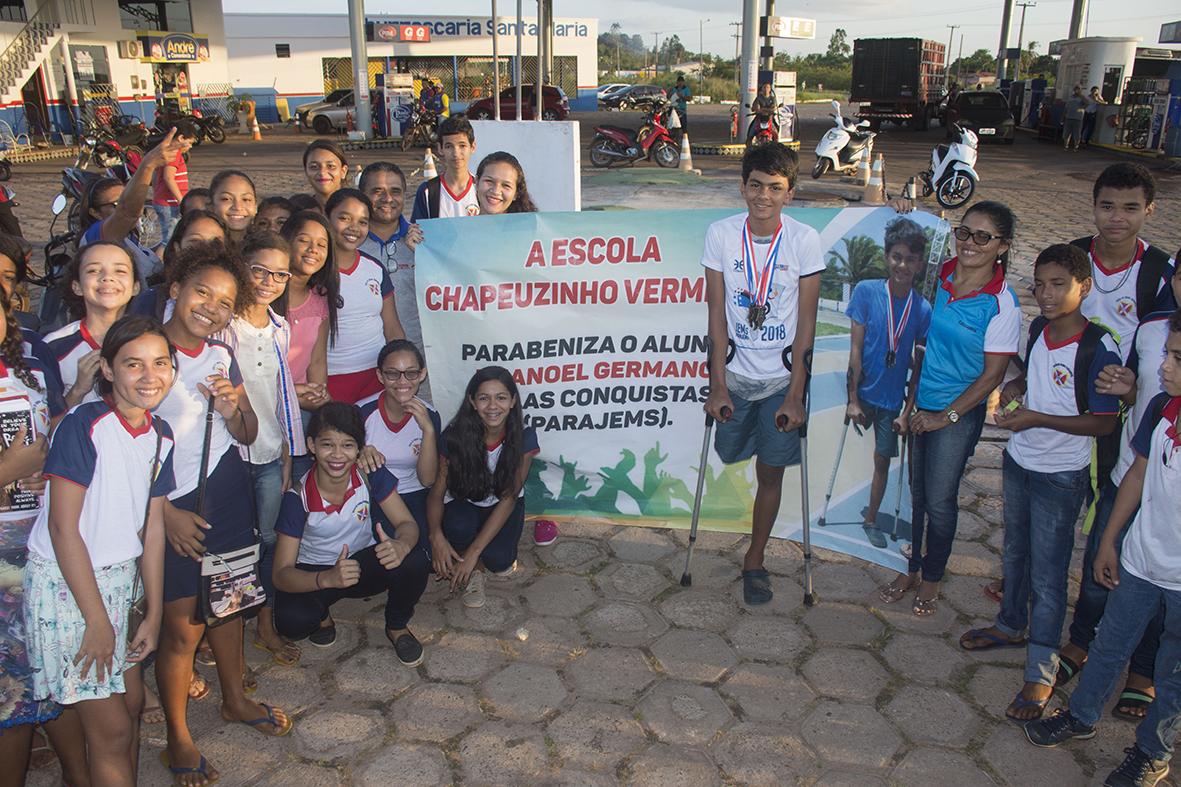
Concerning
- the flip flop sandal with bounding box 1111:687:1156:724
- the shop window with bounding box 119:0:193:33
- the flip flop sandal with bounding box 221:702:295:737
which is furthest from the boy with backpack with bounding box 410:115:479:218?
the shop window with bounding box 119:0:193:33

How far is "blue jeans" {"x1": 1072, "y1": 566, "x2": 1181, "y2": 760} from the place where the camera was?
2705mm

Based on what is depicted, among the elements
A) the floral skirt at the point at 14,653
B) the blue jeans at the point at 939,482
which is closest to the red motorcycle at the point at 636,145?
the blue jeans at the point at 939,482

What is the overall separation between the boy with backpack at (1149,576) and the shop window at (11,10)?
32.6 meters

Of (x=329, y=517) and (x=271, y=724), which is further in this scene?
(x=329, y=517)

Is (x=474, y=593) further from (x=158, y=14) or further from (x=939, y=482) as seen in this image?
(x=158, y=14)

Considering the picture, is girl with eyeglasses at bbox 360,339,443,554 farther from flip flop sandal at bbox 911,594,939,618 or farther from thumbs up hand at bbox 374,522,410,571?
flip flop sandal at bbox 911,594,939,618

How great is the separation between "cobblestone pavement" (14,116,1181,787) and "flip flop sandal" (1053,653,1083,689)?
0.55 ft

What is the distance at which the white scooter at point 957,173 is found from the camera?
13320 mm

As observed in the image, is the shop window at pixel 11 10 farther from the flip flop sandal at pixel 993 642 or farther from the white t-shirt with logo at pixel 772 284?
the flip flop sandal at pixel 993 642

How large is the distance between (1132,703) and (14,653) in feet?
12.5

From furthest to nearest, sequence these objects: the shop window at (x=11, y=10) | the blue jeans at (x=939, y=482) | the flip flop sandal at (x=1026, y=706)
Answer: the shop window at (x=11, y=10), the blue jeans at (x=939, y=482), the flip flop sandal at (x=1026, y=706)

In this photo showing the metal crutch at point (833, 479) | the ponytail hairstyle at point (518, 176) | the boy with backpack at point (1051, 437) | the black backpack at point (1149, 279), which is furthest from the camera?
the ponytail hairstyle at point (518, 176)

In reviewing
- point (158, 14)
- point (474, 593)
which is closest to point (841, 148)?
point (474, 593)

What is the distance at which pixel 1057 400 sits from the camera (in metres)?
3.08
